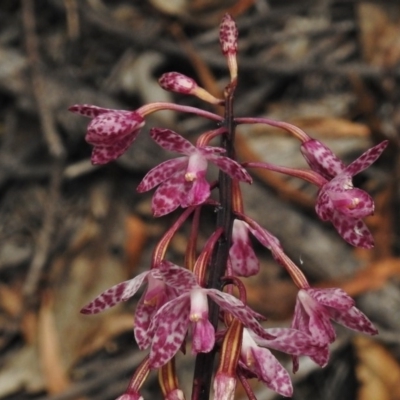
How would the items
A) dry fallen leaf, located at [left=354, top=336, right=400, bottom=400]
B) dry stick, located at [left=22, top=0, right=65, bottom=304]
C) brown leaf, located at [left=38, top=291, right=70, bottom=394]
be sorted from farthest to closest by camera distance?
dry stick, located at [left=22, top=0, right=65, bottom=304]
brown leaf, located at [left=38, top=291, right=70, bottom=394]
dry fallen leaf, located at [left=354, top=336, right=400, bottom=400]

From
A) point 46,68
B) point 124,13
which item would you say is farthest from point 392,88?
point 46,68

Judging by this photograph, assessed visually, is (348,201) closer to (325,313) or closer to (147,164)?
(325,313)

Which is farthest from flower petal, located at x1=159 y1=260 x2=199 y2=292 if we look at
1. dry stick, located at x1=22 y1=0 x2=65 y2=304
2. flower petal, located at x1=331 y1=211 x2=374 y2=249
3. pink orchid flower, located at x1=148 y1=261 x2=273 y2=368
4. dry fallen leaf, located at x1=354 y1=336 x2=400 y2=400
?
dry stick, located at x1=22 y1=0 x2=65 y2=304

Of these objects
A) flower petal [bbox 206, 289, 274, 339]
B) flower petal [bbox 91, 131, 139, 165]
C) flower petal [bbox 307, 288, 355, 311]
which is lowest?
flower petal [bbox 307, 288, 355, 311]

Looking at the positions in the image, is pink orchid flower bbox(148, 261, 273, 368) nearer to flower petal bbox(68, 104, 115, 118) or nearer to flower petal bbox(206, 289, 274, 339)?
flower petal bbox(206, 289, 274, 339)

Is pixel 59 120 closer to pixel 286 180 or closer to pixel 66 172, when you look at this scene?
pixel 66 172

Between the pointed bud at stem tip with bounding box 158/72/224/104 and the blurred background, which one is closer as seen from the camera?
the pointed bud at stem tip with bounding box 158/72/224/104
